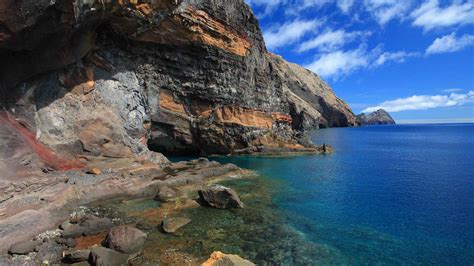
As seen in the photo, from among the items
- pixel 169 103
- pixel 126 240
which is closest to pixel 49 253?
pixel 126 240

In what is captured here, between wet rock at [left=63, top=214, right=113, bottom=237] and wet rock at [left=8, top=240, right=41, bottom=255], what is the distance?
1726 mm

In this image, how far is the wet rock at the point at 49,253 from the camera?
1423 cm

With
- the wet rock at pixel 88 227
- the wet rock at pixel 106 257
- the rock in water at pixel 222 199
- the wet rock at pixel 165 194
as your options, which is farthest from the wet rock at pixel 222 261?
→ the wet rock at pixel 165 194

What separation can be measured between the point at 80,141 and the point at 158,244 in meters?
19.4

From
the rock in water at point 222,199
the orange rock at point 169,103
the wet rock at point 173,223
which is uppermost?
the orange rock at point 169,103

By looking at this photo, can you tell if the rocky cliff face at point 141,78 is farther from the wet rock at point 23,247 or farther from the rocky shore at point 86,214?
the wet rock at point 23,247

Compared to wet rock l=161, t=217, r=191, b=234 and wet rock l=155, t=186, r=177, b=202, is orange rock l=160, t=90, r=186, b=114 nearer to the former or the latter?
wet rock l=155, t=186, r=177, b=202

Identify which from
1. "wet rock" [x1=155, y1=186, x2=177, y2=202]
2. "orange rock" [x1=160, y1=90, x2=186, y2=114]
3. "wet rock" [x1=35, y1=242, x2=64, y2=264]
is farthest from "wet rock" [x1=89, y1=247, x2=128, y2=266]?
"orange rock" [x1=160, y1=90, x2=186, y2=114]

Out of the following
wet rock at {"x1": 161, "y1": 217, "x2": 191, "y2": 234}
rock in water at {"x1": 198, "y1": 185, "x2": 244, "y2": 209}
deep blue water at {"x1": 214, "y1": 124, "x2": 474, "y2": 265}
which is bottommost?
deep blue water at {"x1": 214, "y1": 124, "x2": 474, "y2": 265}

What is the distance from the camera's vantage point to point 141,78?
4306 centimetres

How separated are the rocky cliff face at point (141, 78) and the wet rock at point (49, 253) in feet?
51.0

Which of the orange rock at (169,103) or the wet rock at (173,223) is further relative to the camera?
the orange rock at (169,103)

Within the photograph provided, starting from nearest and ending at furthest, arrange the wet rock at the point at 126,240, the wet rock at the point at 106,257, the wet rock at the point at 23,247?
the wet rock at the point at 106,257 → the wet rock at the point at 23,247 → the wet rock at the point at 126,240

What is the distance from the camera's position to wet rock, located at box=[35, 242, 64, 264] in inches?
560
